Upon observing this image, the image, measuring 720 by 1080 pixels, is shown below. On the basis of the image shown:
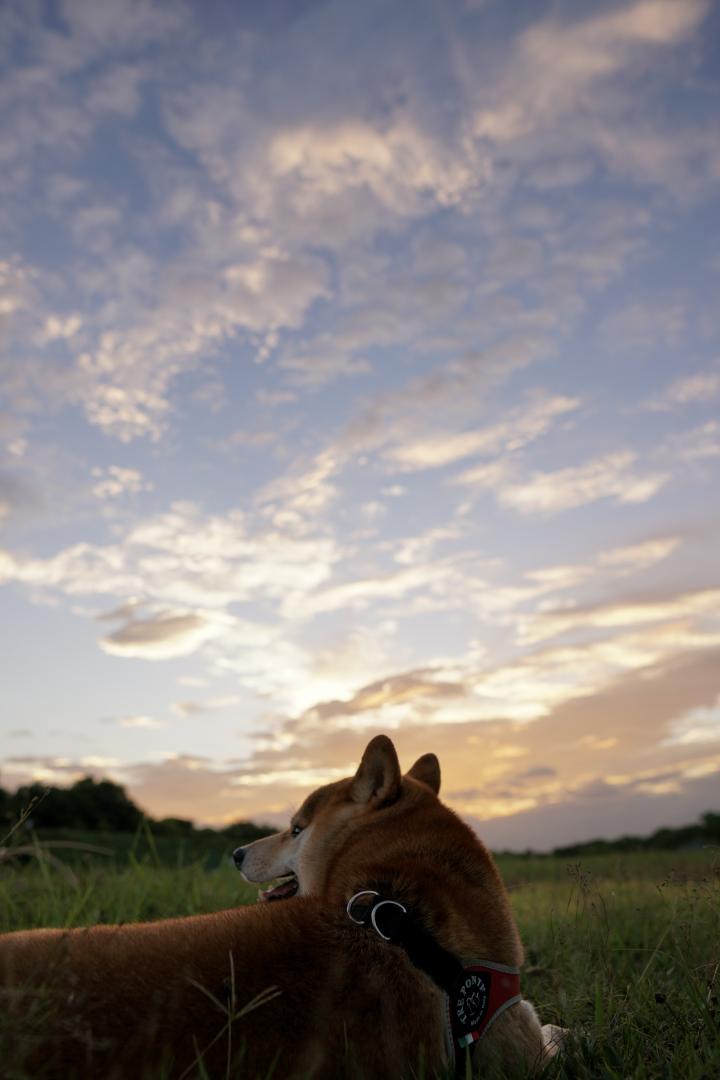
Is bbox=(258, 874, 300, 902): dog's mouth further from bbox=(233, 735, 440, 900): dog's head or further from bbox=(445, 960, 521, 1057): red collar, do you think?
bbox=(445, 960, 521, 1057): red collar

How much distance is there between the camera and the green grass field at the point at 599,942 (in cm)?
359

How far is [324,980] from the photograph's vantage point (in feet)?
9.90

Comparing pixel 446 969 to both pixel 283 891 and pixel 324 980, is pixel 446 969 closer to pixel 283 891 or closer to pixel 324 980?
pixel 324 980

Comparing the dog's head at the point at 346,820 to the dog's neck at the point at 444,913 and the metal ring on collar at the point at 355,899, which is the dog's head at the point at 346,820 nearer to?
the dog's neck at the point at 444,913

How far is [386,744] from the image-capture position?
4.08 m

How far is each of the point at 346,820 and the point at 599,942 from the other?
254cm

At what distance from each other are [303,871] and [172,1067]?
178 centimetres

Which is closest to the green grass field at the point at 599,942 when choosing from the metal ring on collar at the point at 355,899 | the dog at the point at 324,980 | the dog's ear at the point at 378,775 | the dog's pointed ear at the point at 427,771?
the dog at the point at 324,980

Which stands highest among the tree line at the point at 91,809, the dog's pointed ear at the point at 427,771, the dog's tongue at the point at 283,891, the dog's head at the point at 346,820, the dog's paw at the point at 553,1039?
the tree line at the point at 91,809

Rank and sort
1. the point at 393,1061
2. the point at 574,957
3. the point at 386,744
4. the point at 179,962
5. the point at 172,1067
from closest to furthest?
the point at 172,1067, the point at 179,962, the point at 393,1061, the point at 386,744, the point at 574,957

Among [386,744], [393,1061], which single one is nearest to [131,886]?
[386,744]

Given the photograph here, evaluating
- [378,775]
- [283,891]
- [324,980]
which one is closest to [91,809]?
[283,891]

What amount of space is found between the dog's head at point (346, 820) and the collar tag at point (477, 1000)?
0.65 metres

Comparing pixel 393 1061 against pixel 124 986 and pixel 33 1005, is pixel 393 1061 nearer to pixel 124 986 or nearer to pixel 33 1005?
pixel 124 986
